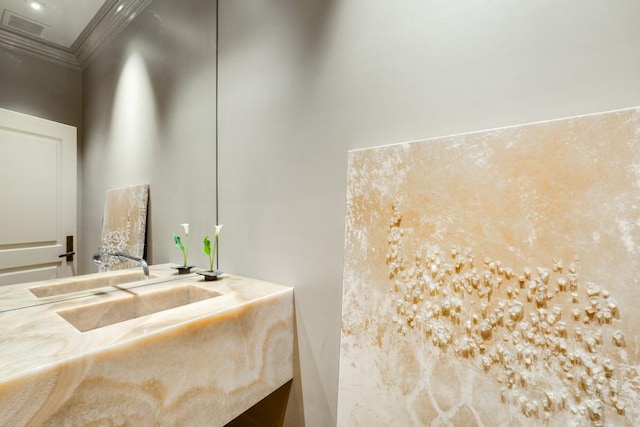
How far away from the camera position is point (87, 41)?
940 mm

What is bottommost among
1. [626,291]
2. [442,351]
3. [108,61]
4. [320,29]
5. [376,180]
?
[442,351]

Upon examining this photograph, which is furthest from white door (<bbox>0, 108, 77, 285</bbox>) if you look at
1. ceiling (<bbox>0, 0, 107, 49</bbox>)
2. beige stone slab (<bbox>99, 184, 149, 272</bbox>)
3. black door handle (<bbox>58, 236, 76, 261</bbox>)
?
ceiling (<bbox>0, 0, 107, 49</bbox>)

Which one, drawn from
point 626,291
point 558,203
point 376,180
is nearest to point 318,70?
point 376,180

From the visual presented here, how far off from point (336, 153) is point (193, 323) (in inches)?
30.5

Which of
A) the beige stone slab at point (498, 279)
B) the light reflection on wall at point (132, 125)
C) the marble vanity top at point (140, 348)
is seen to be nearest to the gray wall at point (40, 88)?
the light reflection on wall at point (132, 125)

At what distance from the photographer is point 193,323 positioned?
0.89m

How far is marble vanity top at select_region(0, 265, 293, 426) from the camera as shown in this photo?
0.63m

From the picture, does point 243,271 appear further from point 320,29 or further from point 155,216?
point 320,29

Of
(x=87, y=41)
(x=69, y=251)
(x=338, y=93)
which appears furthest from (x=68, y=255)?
(x=338, y=93)

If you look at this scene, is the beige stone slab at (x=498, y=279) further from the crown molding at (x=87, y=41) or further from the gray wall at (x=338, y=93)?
the crown molding at (x=87, y=41)

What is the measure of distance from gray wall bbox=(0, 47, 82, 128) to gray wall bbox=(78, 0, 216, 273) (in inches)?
1.5

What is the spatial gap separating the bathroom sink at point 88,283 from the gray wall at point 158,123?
55mm

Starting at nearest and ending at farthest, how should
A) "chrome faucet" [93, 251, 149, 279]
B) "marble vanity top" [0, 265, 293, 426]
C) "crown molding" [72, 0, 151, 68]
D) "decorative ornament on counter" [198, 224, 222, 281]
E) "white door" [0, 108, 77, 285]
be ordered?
1. "marble vanity top" [0, 265, 293, 426]
2. "white door" [0, 108, 77, 285]
3. "crown molding" [72, 0, 151, 68]
4. "chrome faucet" [93, 251, 149, 279]
5. "decorative ornament on counter" [198, 224, 222, 281]

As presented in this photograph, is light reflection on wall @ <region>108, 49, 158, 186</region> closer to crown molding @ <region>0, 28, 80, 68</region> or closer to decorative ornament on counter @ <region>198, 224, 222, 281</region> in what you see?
crown molding @ <region>0, 28, 80, 68</region>
